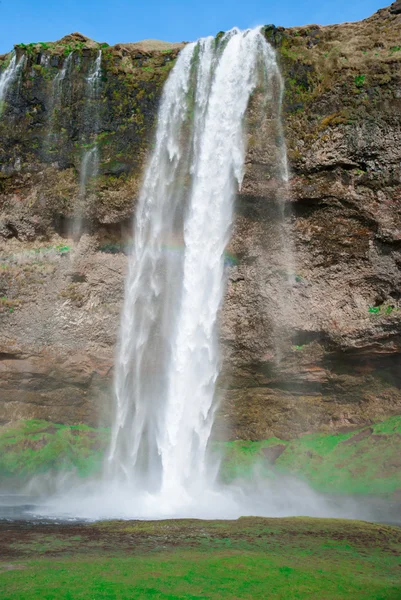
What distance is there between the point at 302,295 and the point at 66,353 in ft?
26.7

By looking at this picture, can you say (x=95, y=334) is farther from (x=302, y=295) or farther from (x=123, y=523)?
(x=123, y=523)

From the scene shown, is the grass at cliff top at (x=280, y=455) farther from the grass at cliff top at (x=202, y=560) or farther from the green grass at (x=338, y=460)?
the grass at cliff top at (x=202, y=560)

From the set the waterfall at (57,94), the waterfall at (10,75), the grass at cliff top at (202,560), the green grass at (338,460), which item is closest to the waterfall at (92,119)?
the waterfall at (57,94)

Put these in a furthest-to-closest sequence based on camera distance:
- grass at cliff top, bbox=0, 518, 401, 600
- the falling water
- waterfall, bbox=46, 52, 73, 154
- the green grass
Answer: waterfall, bbox=46, 52, 73, 154 < the falling water < the green grass < grass at cliff top, bbox=0, 518, 401, 600

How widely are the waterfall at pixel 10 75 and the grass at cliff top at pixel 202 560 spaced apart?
15.8 metres

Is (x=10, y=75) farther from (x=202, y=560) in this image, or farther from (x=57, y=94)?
(x=202, y=560)

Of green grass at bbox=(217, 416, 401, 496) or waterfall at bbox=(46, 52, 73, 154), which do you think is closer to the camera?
green grass at bbox=(217, 416, 401, 496)

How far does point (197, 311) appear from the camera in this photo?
1747 centimetres

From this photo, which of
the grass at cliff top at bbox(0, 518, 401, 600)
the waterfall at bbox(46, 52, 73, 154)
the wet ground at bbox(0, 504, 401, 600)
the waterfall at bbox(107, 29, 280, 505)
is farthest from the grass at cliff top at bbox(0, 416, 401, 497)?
the waterfall at bbox(46, 52, 73, 154)

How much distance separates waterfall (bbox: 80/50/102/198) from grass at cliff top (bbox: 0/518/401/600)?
1246cm

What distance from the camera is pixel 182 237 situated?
18891 millimetres

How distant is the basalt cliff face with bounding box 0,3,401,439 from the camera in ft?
57.5

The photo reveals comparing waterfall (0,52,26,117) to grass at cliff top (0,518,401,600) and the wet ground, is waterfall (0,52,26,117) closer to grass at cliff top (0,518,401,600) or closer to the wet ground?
the wet ground

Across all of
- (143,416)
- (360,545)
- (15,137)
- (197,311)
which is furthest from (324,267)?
(15,137)
